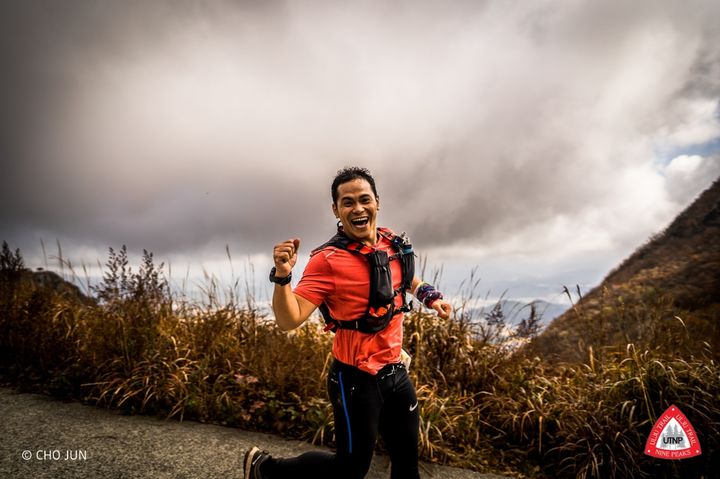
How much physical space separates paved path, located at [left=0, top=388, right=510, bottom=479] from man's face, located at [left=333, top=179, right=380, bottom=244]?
6.98 ft

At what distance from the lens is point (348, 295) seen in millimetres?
2037

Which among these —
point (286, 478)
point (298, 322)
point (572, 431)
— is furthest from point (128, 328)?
point (572, 431)

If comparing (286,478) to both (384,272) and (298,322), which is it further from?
(384,272)

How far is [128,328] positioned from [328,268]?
3.25 metres

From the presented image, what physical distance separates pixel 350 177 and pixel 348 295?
0.71m

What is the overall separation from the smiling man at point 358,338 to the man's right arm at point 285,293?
1 centimetres

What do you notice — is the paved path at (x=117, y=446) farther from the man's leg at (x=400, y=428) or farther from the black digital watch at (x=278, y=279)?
the black digital watch at (x=278, y=279)

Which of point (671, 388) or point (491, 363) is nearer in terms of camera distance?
point (671, 388)

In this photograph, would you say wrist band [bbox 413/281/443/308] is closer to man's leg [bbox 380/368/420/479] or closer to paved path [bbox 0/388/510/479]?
man's leg [bbox 380/368/420/479]

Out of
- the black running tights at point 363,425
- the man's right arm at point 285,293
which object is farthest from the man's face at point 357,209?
the black running tights at point 363,425

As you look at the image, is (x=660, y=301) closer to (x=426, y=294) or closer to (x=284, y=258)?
(x=426, y=294)

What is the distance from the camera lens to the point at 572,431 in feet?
11.2

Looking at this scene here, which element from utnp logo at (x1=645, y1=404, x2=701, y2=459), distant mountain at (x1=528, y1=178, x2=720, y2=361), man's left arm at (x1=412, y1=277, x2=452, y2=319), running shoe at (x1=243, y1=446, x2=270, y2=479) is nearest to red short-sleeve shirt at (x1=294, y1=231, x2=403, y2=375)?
man's left arm at (x1=412, y1=277, x2=452, y2=319)

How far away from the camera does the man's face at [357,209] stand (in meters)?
2.15
